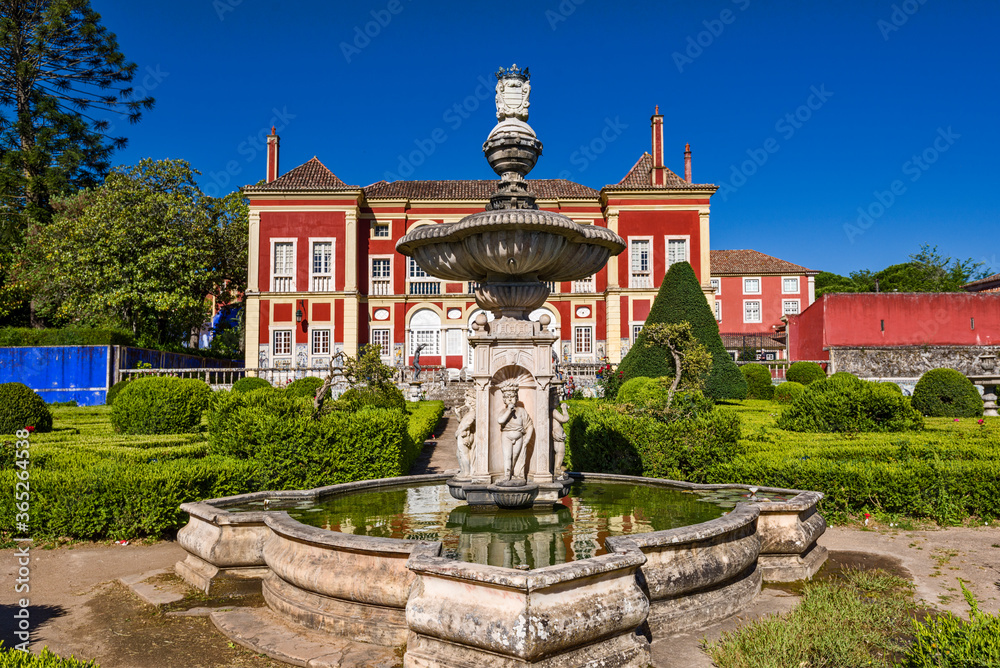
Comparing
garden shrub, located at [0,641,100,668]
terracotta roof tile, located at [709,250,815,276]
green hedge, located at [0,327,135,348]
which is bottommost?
garden shrub, located at [0,641,100,668]

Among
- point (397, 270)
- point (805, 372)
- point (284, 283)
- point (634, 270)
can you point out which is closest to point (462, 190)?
point (397, 270)

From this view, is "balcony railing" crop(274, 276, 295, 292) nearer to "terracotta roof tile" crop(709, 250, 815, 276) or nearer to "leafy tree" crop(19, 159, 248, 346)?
"leafy tree" crop(19, 159, 248, 346)

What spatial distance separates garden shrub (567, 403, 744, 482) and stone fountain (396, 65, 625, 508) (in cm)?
321

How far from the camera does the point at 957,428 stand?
13398mm

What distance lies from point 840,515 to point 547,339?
14.8 ft

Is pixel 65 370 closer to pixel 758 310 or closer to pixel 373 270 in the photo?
pixel 373 270

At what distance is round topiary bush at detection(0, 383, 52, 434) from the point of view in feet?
42.6

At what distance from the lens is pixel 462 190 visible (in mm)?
33656

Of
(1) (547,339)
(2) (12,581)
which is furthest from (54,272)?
(1) (547,339)

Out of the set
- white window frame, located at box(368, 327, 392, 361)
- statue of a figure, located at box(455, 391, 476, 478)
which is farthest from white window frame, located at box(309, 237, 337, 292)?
statue of a figure, located at box(455, 391, 476, 478)

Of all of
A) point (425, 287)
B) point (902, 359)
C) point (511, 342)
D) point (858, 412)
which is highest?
point (425, 287)

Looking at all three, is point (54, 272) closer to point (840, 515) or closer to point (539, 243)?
point (539, 243)

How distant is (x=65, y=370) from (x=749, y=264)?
1752 inches

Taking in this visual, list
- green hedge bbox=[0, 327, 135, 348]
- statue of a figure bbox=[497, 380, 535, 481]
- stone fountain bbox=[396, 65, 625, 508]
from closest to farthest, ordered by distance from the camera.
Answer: stone fountain bbox=[396, 65, 625, 508] < statue of a figure bbox=[497, 380, 535, 481] < green hedge bbox=[0, 327, 135, 348]
